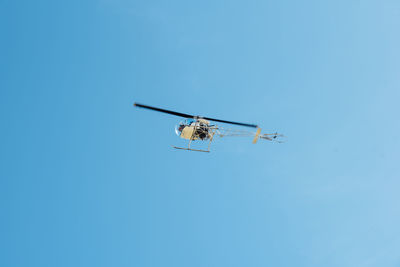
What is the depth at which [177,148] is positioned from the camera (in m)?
34.5

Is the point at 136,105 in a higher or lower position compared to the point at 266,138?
lower

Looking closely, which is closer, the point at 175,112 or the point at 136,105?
the point at 136,105

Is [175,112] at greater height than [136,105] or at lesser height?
greater

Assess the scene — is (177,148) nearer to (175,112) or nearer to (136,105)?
(175,112)

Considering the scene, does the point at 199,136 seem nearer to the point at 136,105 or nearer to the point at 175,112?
the point at 175,112

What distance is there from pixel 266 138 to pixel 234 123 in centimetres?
426

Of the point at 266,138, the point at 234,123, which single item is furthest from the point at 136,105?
the point at 266,138

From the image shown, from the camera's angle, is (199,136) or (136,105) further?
(199,136)

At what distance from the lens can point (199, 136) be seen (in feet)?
116

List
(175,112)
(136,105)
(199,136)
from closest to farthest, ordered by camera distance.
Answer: (136,105) < (175,112) < (199,136)

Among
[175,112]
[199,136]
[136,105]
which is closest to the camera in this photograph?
[136,105]

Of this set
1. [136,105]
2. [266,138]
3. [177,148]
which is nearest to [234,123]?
[266,138]

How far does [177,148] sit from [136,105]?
6884mm

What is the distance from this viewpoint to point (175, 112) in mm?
33188
